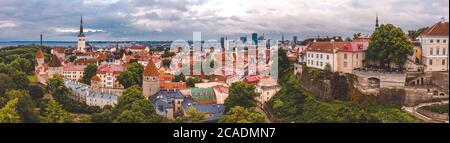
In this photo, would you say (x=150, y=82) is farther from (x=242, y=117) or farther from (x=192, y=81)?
(x=242, y=117)

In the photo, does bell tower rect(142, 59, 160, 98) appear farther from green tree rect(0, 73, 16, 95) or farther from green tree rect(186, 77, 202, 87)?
green tree rect(0, 73, 16, 95)

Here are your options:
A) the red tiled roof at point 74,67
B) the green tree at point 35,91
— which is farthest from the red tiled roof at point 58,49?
the green tree at point 35,91

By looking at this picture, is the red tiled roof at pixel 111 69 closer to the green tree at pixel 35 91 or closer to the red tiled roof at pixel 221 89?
the green tree at pixel 35 91

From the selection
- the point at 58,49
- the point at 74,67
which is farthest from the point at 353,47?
the point at 58,49

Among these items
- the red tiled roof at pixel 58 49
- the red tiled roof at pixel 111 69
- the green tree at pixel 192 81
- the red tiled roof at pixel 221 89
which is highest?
the red tiled roof at pixel 58 49
